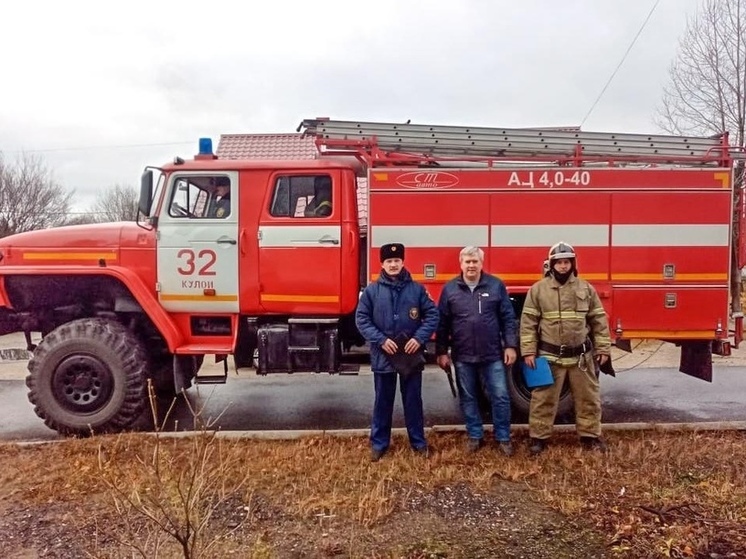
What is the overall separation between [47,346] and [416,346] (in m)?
3.42

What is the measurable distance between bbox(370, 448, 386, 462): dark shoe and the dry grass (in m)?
0.07

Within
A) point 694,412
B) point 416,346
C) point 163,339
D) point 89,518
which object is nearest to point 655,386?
point 694,412

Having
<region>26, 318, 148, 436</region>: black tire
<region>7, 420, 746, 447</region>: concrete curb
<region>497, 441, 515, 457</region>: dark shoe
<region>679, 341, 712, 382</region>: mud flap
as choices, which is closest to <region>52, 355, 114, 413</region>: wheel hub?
<region>26, 318, 148, 436</region>: black tire

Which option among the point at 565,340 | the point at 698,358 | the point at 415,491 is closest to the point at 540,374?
the point at 565,340

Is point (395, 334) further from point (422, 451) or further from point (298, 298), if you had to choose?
point (298, 298)

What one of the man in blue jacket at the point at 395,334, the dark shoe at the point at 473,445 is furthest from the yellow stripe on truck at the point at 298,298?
the dark shoe at the point at 473,445

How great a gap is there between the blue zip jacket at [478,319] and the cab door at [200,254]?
6.87 feet

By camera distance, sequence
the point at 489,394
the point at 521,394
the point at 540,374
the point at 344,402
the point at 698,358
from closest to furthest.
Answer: the point at 540,374
the point at 489,394
the point at 521,394
the point at 698,358
the point at 344,402

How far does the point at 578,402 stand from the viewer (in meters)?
4.89

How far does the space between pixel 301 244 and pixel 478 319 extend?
184cm

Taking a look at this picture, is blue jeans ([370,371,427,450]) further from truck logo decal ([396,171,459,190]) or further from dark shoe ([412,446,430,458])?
truck logo decal ([396,171,459,190])

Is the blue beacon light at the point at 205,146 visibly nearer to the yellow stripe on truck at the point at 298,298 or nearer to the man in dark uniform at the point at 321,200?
the man in dark uniform at the point at 321,200

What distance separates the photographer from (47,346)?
5535mm

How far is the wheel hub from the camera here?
5.54 m
